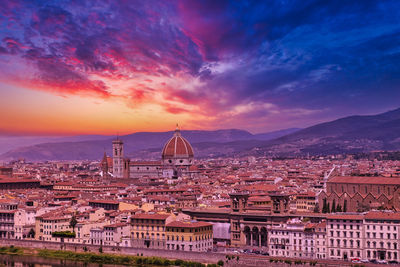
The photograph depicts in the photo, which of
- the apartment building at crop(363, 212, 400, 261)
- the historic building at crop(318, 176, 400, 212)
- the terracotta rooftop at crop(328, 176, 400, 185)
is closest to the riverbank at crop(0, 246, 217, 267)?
the apartment building at crop(363, 212, 400, 261)

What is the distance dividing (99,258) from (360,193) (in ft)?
101

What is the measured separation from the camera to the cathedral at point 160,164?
129 m

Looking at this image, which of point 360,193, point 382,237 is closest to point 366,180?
point 360,193

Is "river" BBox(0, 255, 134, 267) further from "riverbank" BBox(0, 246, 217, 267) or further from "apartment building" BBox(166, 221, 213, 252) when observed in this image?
"apartment building" BBox(166, 221, 213, 252)

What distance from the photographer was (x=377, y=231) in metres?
43.3

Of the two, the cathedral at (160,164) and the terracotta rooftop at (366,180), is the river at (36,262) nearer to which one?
the terracotta rooftop at (366,180)

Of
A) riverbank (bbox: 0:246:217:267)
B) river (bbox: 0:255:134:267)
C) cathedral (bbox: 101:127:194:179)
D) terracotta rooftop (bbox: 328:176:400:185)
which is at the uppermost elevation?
cathedral (bbox: 101:127:194:179)

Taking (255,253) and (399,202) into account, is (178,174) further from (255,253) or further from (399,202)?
(255,253)

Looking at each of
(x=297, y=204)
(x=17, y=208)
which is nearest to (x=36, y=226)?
(x=17, y=208)

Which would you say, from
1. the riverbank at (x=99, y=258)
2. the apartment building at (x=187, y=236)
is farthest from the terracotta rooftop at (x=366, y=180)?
the riverbank at (x=99, y=258)

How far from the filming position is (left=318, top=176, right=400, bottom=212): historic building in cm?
6359

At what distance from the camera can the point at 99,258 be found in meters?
49.9

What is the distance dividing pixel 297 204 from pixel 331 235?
78.8ft

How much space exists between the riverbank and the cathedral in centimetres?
7181
